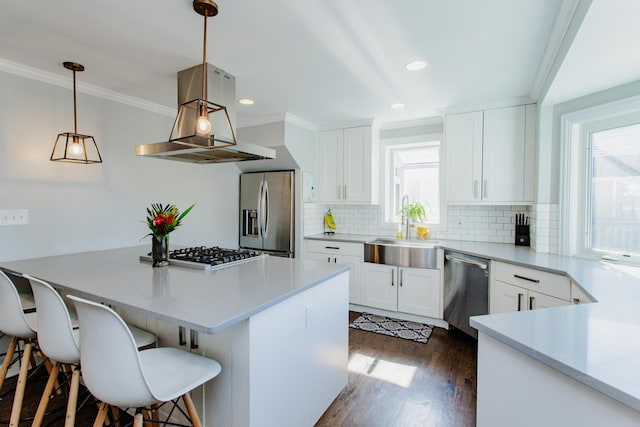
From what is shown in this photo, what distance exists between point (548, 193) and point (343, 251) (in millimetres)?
2115

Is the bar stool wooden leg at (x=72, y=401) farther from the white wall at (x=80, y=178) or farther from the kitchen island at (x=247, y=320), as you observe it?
the white wall at (x=80, y=178)

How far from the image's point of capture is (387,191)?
13.4ft

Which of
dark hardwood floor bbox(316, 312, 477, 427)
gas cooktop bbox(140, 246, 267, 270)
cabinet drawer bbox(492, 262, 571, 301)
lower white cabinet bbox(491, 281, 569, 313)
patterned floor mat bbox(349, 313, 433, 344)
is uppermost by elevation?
gas cooktop bbox(140, 246, 267, 270)

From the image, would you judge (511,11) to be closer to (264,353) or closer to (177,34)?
(177,34)

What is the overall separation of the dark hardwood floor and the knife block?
1.12 m

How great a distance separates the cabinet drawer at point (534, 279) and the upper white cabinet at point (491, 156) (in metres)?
0.84

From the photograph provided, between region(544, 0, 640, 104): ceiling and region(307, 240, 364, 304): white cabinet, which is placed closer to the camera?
region(544, 0, 640, 104): ceiling

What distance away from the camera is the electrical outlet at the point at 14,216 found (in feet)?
7.40

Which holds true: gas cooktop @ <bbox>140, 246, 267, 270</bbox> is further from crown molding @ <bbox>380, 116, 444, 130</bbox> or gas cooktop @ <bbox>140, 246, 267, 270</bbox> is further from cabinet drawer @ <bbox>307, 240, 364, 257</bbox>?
crown molding @ <bbox>380, 116, 444, 130</bbox>

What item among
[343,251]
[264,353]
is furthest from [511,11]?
[343,251]

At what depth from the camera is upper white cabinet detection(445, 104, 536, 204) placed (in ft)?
9.61

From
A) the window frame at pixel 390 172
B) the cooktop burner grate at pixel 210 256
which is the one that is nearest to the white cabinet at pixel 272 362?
the cooktop burner grate at pixel 210 256

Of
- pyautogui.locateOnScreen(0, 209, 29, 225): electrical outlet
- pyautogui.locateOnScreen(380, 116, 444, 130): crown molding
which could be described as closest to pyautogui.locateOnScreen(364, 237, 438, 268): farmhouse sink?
pyautogui.locateOnScreen(380, 116, 444, 130): crown molding

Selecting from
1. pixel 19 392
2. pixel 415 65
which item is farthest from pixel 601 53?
pixel 19 392
